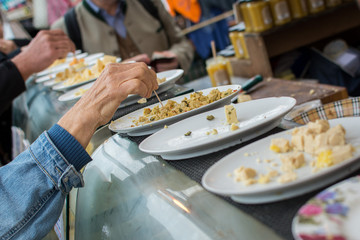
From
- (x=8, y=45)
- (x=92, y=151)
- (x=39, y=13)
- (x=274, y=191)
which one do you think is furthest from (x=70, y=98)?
(x=39, y=13)

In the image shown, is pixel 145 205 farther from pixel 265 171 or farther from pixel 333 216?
pixel 333 216

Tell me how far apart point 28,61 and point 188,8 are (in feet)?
16.0

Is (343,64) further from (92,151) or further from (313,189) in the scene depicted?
(313,189)

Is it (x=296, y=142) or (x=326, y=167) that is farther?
(x=296, y=142)

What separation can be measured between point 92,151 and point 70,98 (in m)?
0.48

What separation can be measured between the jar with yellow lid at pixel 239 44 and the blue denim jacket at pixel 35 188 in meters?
2.55

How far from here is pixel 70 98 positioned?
170 cm

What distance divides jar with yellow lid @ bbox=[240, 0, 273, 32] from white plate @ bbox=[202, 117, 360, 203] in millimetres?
2431

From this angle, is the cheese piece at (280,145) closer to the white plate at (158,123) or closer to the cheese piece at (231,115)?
the cheese piece at (231,115)

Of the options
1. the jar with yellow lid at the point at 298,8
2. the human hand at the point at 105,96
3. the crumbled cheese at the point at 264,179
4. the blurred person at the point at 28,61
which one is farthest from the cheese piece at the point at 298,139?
the jar with yellow lid at the point at 298,8

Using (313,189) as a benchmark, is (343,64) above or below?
below

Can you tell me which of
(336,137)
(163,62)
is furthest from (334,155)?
(163,62)

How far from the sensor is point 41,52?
8.59 ft

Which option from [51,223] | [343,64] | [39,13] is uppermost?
[39,13]
